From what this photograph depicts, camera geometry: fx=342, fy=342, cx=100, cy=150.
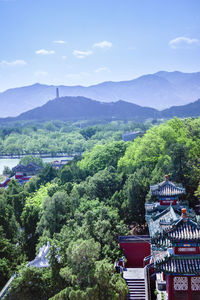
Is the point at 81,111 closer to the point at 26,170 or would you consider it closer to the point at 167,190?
the point at 26,170

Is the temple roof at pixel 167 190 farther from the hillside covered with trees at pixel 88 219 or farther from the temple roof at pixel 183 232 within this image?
the temple roof at pixel 183 232

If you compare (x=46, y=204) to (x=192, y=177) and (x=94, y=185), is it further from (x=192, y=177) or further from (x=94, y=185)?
(x=192, y=177)

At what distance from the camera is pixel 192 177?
70.9 feet

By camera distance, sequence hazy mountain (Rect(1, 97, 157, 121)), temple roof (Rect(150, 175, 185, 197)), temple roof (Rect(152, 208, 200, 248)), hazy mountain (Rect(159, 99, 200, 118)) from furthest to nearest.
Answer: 1. hazy mountain (Rect(1, 97, 157, 121))
2. hazy mountain (Rect(159, 99, 200, 118))
3. temple roof (Rect(150, 175, 185, 197))
4. temple roof (Rect(152, 208, 200, 248))

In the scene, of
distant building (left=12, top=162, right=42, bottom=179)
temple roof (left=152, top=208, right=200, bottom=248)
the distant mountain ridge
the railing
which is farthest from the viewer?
the distant mountain ridge

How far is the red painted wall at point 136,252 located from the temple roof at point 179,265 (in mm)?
6932

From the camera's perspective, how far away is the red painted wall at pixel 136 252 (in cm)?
1792

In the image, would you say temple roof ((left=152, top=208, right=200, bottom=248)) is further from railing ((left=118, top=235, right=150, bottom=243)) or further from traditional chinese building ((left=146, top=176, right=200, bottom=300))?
railing ((left=118, top=235, right=150, bottom=243))

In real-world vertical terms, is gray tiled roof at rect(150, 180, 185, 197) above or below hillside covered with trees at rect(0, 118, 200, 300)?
above

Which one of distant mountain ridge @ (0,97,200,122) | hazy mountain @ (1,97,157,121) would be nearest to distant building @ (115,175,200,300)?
distant mountain ridge @ (0,97,200,122)

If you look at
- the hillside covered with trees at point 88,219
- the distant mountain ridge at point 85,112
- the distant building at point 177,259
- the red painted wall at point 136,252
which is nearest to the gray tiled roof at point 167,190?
the hillside covered with trees at point 88,219

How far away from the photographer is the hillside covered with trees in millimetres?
13147

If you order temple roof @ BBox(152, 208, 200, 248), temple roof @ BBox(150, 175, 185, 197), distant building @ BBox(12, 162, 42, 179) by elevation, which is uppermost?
→ temple roof @ BBox(152, 208, 200, 248)

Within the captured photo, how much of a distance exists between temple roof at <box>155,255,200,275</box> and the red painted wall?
22.7 feet
